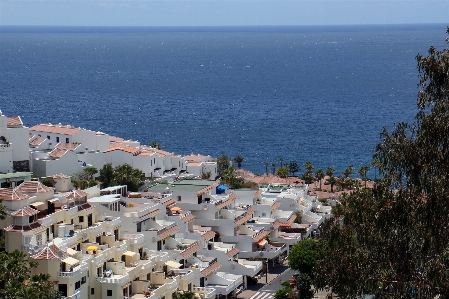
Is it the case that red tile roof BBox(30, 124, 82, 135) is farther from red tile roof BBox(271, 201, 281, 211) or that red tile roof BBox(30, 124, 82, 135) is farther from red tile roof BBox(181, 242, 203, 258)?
red tile roof BBox(181, 242, 203, 258)

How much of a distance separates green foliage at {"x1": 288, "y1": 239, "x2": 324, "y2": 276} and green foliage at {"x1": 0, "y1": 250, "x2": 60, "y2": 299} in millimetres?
16711

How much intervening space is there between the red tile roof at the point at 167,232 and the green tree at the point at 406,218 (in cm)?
2108

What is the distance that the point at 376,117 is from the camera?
13975 centimetres

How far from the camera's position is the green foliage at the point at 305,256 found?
158 feet

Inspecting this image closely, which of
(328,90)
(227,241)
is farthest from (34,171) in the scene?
(328,90)

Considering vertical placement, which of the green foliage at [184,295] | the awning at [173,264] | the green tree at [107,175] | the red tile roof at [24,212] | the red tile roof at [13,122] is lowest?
the awning at [173,264]

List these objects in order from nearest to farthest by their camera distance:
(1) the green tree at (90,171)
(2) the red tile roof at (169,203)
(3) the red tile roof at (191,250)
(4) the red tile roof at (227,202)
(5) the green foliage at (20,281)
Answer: (5) the green foliage at (20,281) < (3) the red tile roof at (191,250) < (2) the red tile roof at (169,203) < (4) the red tile roof at (227,202) < (1) the green tree at (90,171)

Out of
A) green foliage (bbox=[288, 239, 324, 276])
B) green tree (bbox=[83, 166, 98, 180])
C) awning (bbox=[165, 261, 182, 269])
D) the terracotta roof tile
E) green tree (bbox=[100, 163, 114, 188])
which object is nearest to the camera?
awning (bbox=[165, 261, 182, 269])

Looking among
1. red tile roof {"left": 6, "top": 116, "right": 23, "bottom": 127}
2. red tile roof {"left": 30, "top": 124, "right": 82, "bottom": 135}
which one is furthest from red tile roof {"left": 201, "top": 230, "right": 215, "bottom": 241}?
red tile roof {"left": 30, "top": 124, "right": 82, "bottom": 135}

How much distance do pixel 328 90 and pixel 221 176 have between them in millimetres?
120335

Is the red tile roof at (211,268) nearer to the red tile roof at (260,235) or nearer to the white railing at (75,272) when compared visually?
the red tile roof at (260,235)

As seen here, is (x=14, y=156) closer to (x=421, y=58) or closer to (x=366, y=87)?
(x=421, y=58)

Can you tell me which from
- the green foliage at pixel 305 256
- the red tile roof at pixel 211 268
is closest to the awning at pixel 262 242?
the green foliage at pixel 305 256

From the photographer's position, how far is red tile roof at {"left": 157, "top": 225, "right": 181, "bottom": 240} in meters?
46.4
